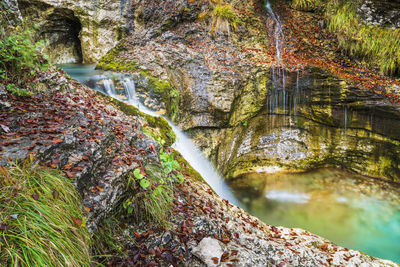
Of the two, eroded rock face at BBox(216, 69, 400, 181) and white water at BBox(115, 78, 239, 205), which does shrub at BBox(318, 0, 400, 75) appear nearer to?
eroded rock face at BBox(216, 69, 400, 181)

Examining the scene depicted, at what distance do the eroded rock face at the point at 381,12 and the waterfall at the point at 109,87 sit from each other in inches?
389

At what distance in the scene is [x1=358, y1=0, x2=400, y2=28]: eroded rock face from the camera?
306 inches

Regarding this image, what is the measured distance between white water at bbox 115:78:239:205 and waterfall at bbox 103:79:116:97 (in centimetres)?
14

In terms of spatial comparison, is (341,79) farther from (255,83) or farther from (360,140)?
(255,83)

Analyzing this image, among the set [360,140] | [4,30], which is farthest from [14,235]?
[360,140]

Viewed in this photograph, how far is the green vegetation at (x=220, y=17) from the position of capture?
841cm

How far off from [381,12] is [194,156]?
925 cm

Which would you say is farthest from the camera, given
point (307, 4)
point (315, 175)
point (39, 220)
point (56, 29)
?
point (56, 29)

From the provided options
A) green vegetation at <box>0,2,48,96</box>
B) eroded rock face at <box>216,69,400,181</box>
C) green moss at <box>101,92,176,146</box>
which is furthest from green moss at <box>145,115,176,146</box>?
eroded rock face at <box>216,69,400,181</box>

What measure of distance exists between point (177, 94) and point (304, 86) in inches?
197

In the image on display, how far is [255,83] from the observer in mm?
7836

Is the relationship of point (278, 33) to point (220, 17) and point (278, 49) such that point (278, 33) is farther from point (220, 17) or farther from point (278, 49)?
point (220, 17)

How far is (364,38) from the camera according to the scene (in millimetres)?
7914

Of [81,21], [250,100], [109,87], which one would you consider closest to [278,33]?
[250,100]
